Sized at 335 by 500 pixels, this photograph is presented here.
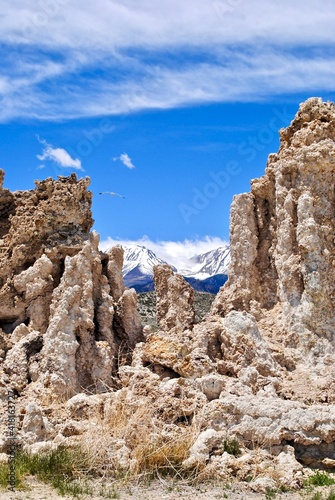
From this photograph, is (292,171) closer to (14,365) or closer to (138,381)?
(138,381)

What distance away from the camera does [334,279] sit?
39.5ft

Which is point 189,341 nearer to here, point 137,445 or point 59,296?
point 59,296

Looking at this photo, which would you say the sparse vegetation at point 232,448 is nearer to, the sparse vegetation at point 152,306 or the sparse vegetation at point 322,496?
the sparse vegetation at point 322,496

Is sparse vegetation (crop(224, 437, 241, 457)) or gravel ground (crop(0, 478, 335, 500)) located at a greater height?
sparse vegetation (crop(224, 437, 241, 457))

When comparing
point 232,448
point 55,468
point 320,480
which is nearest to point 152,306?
point 232,448

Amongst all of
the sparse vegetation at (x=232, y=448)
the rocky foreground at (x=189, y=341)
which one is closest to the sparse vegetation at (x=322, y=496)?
the rocky foreground at (x=189, y=341)

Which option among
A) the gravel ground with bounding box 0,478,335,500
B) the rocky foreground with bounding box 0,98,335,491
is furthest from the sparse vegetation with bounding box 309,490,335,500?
the rocky foreground with bounding box 0,98,335,491

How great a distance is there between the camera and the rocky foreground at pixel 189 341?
8.86 metres

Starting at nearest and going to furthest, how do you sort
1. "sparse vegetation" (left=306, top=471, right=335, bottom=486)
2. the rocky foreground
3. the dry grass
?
"sparse vegetation" (left=306, top=471, right=335, bottom=486), the dry grass, the rocky foreground

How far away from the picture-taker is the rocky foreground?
886 centimetres

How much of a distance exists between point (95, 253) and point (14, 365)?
2.82 m

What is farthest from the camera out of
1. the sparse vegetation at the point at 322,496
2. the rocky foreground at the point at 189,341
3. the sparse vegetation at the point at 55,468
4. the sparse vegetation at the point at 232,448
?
the rocky foreground at the point at 189,341

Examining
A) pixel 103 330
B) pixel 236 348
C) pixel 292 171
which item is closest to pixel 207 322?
pixel 236 348

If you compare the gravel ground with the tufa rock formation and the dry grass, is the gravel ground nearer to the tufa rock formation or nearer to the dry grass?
the dry grass
